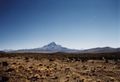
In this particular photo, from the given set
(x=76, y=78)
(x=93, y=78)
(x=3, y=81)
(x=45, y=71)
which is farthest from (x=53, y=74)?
(x=3, y=81)

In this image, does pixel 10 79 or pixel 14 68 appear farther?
pixel 14 68

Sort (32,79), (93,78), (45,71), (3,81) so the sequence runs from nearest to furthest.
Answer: (3,81) → (32,79) → (93,78) → (45,71)

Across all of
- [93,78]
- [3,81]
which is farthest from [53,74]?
[3,81]

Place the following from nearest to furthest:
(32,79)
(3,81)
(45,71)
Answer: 1. (3,81)
2. (32,79)
3. (45,71)

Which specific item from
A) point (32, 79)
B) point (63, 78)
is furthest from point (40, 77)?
point (63, 78)

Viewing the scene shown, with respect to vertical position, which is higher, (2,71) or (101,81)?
(2,71)

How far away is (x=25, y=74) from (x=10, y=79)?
1.86 metres

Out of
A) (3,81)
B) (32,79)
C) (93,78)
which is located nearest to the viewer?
(3,81)

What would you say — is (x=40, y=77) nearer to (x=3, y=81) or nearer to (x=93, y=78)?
(x=3, y=81)

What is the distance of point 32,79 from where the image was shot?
1477 cm

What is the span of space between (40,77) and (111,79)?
21.5ft

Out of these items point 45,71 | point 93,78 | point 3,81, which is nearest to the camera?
point 3,81

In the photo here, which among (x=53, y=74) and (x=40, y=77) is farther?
(x=53, y=74)

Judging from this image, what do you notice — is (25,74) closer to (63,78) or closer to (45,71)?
(45,71)
